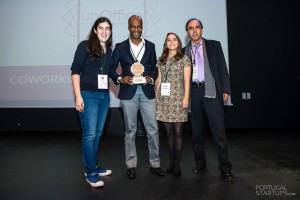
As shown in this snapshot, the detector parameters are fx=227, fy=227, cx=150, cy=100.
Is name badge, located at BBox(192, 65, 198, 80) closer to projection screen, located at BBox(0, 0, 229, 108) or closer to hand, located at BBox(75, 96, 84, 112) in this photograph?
hand, located at BBox(75, 96, 84, 112)

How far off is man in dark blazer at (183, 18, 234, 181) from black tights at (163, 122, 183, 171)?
8.6 inches

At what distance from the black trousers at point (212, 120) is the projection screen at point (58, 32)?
2.46 m

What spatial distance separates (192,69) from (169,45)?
0.33 m

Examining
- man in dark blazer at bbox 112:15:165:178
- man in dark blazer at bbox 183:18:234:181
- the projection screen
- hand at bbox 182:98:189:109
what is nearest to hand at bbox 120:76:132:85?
man in dark blazer at bbox 112:15:165:178

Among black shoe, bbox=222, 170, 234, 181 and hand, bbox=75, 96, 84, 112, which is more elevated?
hand, bbox=75, 96, 84, 112

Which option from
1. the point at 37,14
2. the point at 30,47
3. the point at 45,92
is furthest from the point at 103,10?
the point at 45,92

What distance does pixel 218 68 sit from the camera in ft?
7.34

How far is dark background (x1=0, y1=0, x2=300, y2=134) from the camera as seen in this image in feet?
15.8

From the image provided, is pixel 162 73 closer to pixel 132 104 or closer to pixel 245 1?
pixel 132 104

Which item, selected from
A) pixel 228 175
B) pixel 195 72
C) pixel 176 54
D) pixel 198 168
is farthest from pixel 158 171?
pixel 176 54

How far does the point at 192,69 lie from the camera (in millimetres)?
2271

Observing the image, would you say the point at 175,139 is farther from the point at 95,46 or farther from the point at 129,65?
the point at 95,46

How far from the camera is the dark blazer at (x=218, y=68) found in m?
2.19

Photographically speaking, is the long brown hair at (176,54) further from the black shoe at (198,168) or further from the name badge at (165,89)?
the black shoe at (198,168)
